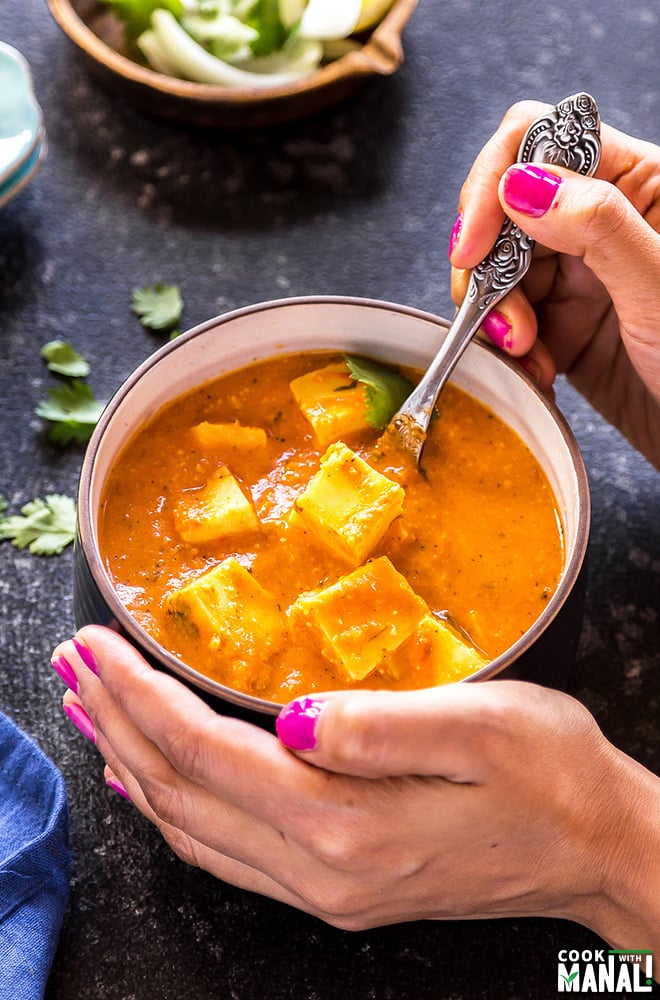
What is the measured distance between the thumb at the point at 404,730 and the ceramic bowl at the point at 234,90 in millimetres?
1664

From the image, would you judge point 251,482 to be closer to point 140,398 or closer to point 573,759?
point 140,398

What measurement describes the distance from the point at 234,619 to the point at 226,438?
0.40 metres

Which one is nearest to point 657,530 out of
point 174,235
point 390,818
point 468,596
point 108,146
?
point 468,596

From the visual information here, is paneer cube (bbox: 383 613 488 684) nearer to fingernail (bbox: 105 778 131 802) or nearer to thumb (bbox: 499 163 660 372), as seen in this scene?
fingernail (bbox: 105 778 131 802)

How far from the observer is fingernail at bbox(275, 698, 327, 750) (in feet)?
5.07

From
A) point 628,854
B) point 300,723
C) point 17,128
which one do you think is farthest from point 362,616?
point 17,128

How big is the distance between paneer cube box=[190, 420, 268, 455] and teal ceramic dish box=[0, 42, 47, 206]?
96 cm

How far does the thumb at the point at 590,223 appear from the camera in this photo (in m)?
1.90

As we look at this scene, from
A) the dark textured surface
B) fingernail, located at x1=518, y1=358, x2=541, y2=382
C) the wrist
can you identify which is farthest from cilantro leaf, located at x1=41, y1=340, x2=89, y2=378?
the wrist

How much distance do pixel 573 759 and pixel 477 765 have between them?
20 cm

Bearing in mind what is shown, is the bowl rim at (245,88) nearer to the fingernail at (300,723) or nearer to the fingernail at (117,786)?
the fingernail at (117,786)

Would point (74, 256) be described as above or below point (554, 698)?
below

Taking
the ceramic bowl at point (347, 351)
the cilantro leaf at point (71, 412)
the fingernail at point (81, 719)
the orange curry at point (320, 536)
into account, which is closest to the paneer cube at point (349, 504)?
the orange curry at point (320, 536)

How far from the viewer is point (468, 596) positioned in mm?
1888
